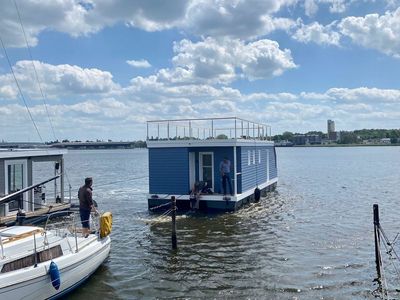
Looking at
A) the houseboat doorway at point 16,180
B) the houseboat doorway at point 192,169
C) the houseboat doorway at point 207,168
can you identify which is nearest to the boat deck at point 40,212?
the houseboat doorway at point 16,180

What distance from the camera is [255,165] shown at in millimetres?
27484

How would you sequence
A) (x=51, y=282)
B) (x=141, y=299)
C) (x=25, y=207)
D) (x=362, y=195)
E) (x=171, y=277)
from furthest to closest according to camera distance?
1. (x=362, y=195)
2. (x=25, y=207)
3. (x=171, y=277)
4. (x=141, y=299)
5. (x=51, y=282)

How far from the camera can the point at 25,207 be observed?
2009 centimetres

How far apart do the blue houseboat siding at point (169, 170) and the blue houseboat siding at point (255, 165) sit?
3.13 m

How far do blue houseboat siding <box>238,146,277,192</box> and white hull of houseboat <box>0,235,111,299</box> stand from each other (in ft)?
39.2

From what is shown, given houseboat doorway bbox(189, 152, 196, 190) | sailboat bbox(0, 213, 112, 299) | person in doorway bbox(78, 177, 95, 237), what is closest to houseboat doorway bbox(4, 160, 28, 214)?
person in doorway bbox(78, 177, 95, 237)

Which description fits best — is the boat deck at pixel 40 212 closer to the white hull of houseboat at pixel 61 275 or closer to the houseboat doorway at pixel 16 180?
the houseboat doorway at pixel 16 180

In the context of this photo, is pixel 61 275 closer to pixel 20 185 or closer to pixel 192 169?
pixel 20 185

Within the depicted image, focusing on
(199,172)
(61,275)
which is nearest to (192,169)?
(199,172)

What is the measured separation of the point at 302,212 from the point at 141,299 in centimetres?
1455

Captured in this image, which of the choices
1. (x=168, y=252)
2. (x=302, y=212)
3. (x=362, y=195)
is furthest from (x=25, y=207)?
(x=362, y=195)

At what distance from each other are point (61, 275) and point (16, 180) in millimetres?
10291

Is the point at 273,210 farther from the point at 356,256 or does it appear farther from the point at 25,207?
the point at 25,207

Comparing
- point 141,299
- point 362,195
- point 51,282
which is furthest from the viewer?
point 362,195
